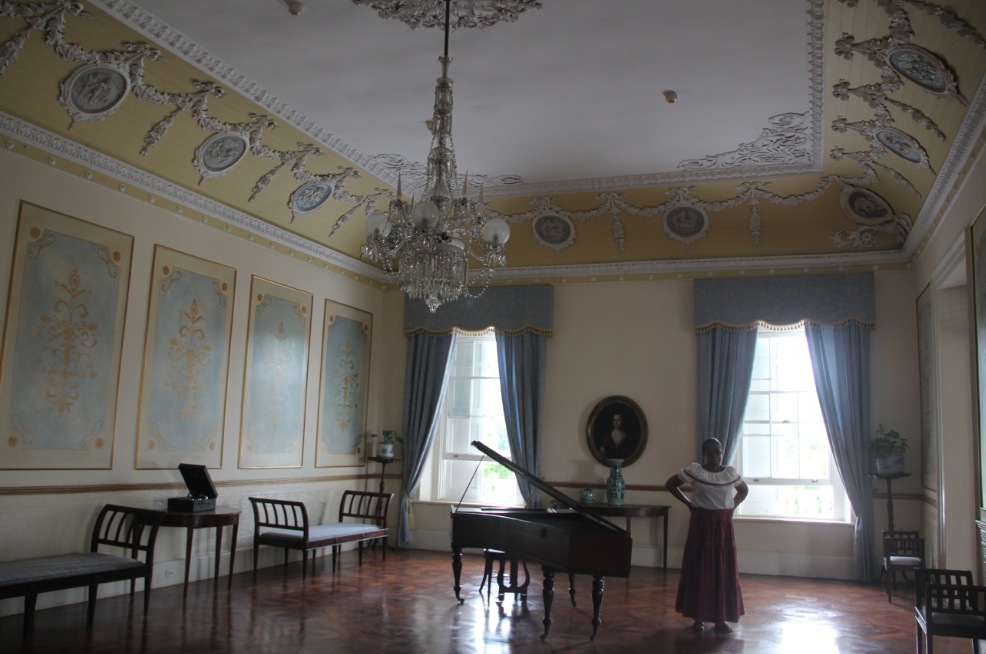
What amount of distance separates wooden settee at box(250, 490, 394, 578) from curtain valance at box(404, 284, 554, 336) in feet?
8.53

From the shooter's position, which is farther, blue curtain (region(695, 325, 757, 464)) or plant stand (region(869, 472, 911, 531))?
blue curtain (region(695, 325, 757, 464))

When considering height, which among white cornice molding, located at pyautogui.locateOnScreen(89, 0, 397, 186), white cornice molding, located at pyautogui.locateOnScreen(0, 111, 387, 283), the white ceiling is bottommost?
white cornice molding, located at pyautogui.locateOnScreen(0, 111, 387, 283)

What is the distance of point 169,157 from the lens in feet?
25.8

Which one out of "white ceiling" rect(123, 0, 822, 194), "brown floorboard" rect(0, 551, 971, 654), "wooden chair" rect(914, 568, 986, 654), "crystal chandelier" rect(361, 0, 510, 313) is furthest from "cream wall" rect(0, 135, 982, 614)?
"crystal chandelier" rect(361, 0, 510, 313)

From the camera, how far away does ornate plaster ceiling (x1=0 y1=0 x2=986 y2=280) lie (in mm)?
6066

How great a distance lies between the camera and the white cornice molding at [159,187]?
668 cm

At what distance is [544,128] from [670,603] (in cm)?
478

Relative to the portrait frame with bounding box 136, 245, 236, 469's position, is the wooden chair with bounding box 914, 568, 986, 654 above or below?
below

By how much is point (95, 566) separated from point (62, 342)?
1.93 m

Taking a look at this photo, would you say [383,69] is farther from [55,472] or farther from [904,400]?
[904,400]

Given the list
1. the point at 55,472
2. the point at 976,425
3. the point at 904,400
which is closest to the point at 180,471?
the point at 55,472

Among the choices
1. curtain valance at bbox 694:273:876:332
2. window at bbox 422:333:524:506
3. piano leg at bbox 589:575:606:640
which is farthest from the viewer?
window at bbox 422:333:524:506

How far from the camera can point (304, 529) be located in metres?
8.45

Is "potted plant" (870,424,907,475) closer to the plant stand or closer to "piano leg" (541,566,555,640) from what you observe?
the plant stand
